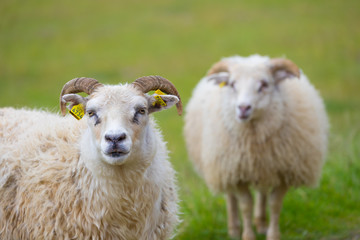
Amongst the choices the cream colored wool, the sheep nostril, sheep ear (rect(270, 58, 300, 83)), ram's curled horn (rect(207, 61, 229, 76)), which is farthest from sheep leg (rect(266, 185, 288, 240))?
ram's curled horn (rect(207, 61, 229, 76))

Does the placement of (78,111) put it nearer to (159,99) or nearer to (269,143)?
(159,99)

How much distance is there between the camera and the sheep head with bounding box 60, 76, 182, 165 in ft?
12.3

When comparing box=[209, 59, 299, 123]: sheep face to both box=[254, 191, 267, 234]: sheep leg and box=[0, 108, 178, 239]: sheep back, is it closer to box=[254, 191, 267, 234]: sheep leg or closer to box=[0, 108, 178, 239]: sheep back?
box=[254, 191, 267, 234]: sheep leg

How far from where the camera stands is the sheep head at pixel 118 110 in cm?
374

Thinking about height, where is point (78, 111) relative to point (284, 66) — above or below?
below

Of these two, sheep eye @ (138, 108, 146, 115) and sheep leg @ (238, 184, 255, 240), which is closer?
sheep eye @ (138, 108, 146, 115)

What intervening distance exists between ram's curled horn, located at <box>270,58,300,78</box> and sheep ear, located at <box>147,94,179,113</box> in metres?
2.39

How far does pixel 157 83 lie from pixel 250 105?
1852mm

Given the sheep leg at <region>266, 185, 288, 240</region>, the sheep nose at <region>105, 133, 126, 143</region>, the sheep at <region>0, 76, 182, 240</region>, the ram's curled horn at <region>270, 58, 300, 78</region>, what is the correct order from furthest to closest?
the ram's curled horn at <region>270, 58, 300, 78</region>
the sheep leg at <region>266, 185, 288, 240</region>
the sheep at <region>0, 76, 182, 240</region>
the sheep nose at <region>105, 133, 126, 143</region>

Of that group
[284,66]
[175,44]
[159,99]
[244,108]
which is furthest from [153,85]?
[175,44]

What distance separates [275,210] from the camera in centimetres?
594

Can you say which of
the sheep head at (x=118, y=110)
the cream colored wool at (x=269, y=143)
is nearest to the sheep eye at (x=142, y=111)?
the sheep head at (x=118, y=110)

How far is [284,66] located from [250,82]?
1.86 feet

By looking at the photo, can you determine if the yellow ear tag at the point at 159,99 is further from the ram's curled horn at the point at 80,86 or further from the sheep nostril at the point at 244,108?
the sheep nostril at the point at 244,108
